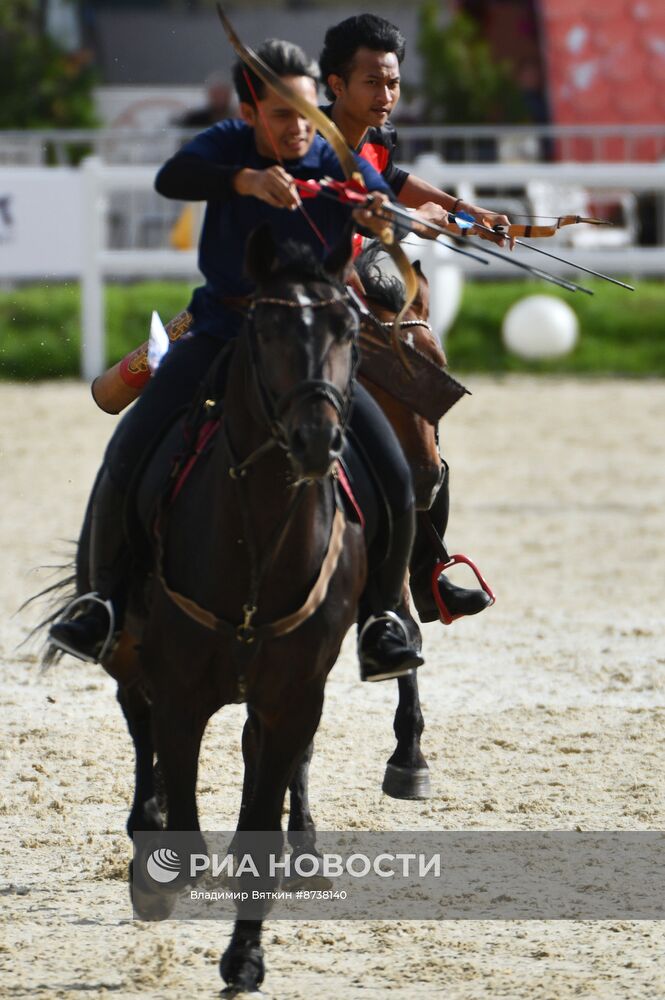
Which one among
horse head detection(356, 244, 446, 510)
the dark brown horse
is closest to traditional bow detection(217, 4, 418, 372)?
the dark brown horse

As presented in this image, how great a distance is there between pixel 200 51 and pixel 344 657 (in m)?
15.9

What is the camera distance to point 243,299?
407cm

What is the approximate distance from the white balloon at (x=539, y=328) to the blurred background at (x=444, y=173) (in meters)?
0.10

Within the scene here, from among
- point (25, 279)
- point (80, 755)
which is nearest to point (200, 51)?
point (25, 279)

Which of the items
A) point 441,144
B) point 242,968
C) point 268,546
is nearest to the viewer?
point 268,546

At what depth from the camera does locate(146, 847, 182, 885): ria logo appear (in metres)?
4.24

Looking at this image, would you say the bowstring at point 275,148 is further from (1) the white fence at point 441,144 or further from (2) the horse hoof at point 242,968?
(1) the white fence at point 441,144

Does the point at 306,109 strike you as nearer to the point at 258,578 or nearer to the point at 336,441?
the point at 336,441

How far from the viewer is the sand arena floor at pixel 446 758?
4223mm

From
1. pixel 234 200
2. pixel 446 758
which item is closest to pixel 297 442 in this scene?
pixel 234 200

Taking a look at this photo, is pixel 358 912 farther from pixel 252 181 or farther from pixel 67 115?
pixel 67 115

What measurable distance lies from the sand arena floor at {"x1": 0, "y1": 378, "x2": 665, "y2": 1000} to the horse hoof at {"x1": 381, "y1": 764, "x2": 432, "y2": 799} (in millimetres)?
59

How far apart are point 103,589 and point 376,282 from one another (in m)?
1.60

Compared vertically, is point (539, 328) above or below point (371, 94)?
below
